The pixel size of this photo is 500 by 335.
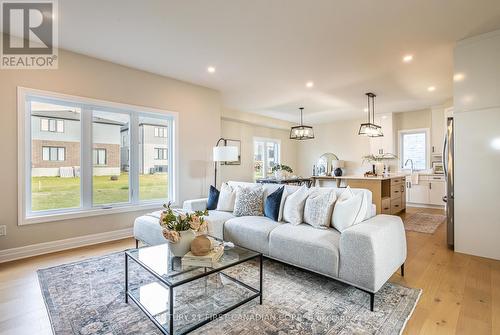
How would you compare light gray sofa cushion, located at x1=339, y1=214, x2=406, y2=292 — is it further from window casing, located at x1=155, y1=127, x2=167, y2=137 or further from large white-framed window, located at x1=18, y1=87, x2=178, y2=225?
window casing, located at x1=155, y1=127, x2=167, y2=137

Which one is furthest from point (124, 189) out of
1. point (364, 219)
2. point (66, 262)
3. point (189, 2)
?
point (364, 219)

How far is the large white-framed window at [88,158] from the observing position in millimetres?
3369

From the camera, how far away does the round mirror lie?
8.73m

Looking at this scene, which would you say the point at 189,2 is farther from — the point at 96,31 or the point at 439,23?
the point at 439,23

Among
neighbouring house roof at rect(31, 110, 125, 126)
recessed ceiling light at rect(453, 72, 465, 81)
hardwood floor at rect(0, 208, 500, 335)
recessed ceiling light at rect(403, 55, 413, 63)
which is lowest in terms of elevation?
hardwood floor at rect(0, 208, 500, 335)

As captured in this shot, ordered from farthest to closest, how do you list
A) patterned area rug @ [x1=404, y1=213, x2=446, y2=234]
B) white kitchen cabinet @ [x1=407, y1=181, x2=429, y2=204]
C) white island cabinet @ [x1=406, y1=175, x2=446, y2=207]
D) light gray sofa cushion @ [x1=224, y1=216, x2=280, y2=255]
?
white kitchen cabinet @ [x1=407, y1=181, x2=429, y2=204] < white island cabinet @ [x1=406, y1=175, x2=446, y2=207] < patterned area rug @ [x1=404, y1=213, x2=446, y2=234] < light gray sofa cushion @ [x1=224, y1=216, x2=280, y2=255]

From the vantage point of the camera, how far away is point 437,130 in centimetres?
666

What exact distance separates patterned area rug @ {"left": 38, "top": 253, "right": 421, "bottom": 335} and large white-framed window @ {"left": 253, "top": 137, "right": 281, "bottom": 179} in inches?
221

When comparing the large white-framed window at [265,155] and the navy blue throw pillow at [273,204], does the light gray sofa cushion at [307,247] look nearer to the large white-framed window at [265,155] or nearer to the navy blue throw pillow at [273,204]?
the navy blue throw pillow at [273,204]

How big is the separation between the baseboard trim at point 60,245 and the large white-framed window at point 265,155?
4763 millimetres

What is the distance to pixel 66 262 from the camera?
119 inches

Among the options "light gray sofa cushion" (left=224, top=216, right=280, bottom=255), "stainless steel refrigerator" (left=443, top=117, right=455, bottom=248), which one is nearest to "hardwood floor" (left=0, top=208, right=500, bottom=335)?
"stainless steel refrigerator" (left=443, top=117, right=455, bottom=248)

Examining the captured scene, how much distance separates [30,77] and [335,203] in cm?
411

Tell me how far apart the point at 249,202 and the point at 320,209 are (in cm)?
102
